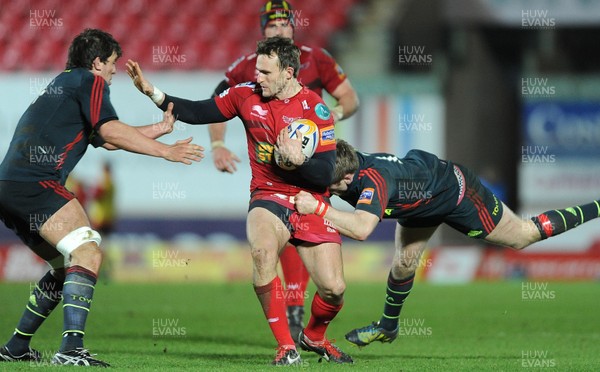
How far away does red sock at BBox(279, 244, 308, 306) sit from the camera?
30.2ft

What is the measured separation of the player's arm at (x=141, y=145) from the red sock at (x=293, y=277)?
2.35 m

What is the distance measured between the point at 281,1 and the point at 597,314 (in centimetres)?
587

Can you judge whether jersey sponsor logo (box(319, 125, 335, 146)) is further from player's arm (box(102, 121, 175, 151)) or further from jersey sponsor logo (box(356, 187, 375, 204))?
player's arm (box(102, 121, 175, 151))

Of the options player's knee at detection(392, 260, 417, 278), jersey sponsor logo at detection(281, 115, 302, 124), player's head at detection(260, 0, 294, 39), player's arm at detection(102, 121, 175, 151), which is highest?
player's head at detection(260, 0, 294, 39)

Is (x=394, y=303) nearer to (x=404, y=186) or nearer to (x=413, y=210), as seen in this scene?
(x=413, y=210)

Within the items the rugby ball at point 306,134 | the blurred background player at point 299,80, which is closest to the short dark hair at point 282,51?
the rugby ball at point 306,134

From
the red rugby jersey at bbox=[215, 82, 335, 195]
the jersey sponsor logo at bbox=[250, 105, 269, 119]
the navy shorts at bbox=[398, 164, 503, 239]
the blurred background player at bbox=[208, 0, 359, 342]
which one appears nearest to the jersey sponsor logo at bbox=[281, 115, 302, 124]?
the red rugby jersey at bbox=[215, 82, 335, 195]

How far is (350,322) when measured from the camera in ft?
37.3

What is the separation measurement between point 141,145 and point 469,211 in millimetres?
2839

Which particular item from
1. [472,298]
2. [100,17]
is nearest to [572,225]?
[472,298]

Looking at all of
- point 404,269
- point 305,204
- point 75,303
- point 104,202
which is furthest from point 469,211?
point 104,202

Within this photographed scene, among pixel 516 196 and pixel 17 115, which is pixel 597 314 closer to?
pixel 516 196

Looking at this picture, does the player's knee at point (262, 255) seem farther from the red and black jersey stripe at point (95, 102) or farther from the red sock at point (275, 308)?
the red and black jersey stripe at point (95, 102)

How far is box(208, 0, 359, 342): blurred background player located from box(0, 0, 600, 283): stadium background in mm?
8348
